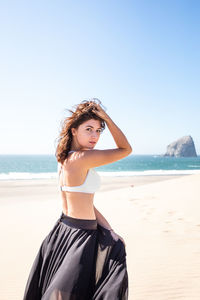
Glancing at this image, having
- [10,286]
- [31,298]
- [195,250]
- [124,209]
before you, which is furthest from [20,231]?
[31,298]

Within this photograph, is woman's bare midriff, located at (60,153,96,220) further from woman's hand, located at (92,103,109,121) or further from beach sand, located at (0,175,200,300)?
beach sand, located at (0,175,200,300)

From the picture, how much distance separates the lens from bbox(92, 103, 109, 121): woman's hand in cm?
196

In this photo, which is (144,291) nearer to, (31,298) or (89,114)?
(31,298)

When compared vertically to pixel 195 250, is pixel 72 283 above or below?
above

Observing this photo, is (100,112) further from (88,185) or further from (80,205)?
(80,205)

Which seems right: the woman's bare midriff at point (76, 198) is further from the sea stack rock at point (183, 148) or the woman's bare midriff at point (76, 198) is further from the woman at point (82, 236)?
the sea stack rock at point (183, 148)

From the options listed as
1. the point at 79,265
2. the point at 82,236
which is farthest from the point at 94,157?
the point at 79,265

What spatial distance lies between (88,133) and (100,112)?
20 cm

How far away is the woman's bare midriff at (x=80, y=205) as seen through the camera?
188cm

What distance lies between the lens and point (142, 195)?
40.3ft

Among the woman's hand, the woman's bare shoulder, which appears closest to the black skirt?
the woman's bare shoulder

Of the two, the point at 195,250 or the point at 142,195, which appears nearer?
the point at 195,250

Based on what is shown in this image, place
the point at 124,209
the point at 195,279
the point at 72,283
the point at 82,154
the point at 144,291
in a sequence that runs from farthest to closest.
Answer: the point at 124,209 < the point at 195,279 < the point at 144,291 < the point at 82,154 < the point at 72,283

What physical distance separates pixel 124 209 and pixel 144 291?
584 centimetres
